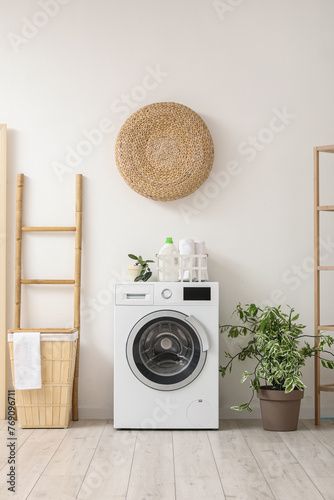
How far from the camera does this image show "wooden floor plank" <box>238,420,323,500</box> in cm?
287

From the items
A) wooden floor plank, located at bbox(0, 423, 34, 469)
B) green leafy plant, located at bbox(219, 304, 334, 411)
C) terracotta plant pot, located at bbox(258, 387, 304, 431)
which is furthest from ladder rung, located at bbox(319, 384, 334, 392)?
wooden floor plank, located at bbox(0, 423, 34, 469)

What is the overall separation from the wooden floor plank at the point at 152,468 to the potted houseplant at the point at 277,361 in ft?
1.79

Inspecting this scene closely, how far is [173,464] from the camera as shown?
3316 millimetres

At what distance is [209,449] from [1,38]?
9.01 ft

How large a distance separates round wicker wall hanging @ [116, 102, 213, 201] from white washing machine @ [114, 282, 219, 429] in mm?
654

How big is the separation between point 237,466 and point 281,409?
84 centimetres

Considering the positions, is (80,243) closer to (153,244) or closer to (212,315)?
(153,244)

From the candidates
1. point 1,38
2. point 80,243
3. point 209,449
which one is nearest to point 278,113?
point 80,243

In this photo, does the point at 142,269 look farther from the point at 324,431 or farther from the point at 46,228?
the point at 324,431

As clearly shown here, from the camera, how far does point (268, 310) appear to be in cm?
418

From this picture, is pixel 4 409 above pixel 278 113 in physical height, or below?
below

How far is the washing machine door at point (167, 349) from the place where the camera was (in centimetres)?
411

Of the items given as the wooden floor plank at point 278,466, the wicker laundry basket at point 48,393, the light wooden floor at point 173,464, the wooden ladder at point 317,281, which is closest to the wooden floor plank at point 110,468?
the light wooden floor at point 173,464

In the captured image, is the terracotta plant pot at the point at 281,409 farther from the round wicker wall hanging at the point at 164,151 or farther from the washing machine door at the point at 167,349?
the round wicker wall hanging at the point at 164,151
